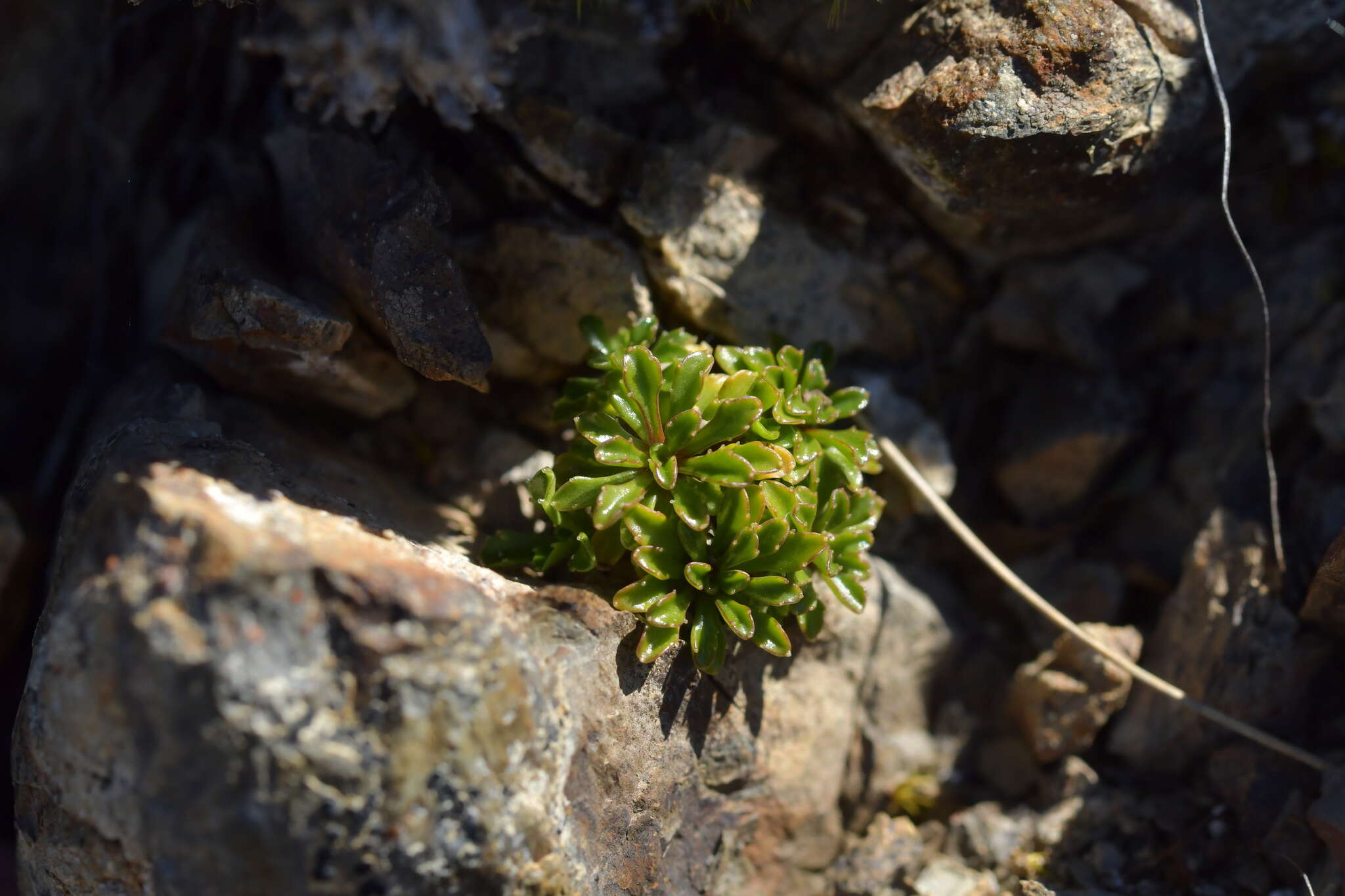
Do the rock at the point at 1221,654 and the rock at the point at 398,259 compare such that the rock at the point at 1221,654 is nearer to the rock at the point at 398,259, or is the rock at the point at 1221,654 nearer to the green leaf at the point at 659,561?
the green leaf at the point at 659,561

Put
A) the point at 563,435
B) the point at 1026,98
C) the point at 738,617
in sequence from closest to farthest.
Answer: the point at 738,617 < the point at 1026,98 < the point at 563,435

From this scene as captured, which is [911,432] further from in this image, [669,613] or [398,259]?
[398,259]

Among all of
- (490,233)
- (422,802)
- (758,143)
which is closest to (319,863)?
(422,802)

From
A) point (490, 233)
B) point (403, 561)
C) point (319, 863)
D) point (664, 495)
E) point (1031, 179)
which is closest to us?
point (319, 863)

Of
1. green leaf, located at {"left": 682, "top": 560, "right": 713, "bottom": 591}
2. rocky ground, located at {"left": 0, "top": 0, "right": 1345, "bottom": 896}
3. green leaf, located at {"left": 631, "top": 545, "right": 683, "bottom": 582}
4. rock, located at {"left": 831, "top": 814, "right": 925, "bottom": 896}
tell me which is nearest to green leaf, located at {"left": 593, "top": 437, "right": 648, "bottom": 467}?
green leaf, located at {"left": 631, "top": 545, "right": 683, "bottom": 582}

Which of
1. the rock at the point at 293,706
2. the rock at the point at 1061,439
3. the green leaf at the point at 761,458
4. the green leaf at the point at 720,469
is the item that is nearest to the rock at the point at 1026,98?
the rock at the point at 1061,439

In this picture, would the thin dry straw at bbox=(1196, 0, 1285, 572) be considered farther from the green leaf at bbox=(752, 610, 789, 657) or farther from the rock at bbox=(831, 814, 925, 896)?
the green leaf at bbox=(752, 610, 789, 657)

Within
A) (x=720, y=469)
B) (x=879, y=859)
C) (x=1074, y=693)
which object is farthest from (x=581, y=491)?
(x=1074, y=693)

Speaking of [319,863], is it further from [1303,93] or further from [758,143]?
[1303,93]
